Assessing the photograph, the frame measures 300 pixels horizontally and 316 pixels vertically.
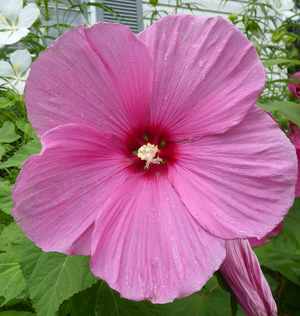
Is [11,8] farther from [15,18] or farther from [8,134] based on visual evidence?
[8,134]

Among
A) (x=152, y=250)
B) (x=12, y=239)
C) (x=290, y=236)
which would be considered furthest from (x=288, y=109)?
(x=12, y=239)

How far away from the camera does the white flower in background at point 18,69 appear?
33.9 inches

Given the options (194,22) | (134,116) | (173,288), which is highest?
(194,22)

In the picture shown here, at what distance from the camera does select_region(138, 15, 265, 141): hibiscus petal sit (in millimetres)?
383

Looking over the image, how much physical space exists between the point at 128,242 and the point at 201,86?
0.22 metres

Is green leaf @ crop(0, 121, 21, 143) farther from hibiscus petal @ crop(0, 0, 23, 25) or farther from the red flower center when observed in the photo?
the red flower center

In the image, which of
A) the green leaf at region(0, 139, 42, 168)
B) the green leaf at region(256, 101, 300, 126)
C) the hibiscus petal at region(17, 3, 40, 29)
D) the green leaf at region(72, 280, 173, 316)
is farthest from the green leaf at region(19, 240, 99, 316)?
the hibiscus petal at region(17, 3, 40, 29)

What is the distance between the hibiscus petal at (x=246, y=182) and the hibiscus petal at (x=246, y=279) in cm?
8

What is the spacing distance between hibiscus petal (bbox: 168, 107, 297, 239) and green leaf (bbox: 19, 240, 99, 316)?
24 centimetres

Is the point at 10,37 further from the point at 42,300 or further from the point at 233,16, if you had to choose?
the point at 233,16

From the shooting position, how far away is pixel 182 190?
423 mm

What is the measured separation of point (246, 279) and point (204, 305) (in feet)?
1.40

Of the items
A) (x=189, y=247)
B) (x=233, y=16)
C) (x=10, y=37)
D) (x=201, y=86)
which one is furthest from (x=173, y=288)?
(x=233, y=16)

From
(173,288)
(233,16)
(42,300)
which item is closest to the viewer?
(173,288)
